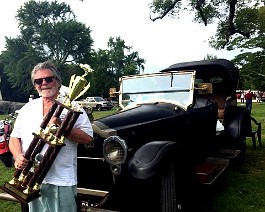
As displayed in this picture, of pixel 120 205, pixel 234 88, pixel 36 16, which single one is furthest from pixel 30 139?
pixel 36 16

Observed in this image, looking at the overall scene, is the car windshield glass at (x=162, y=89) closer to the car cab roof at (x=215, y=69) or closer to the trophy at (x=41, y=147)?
the car cab roof at (x=215, y=69)

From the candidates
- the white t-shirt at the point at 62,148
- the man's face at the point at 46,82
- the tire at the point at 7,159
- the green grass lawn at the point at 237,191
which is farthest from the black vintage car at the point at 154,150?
the tire at the point at 7,159

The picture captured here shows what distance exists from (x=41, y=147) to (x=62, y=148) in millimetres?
155

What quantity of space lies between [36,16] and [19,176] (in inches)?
2055

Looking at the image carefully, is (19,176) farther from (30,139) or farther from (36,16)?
(36,16)

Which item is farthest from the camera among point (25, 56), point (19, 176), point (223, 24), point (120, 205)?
point (25, 56)

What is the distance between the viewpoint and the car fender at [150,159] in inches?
123

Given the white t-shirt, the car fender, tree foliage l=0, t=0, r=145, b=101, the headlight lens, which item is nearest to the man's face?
the white t-shirt

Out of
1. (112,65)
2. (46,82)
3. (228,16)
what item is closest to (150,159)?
(46,82)

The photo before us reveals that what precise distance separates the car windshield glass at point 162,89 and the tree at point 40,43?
4257cm

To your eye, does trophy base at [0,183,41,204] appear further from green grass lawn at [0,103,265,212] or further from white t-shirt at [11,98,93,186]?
green grass lawn at [0,103,265,212]

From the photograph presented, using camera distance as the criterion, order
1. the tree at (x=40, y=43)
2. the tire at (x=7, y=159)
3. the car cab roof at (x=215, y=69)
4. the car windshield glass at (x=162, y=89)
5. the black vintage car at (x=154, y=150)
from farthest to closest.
Result: the tree at (x=40, y=43) < the tire at (x=7, y=159) < the car cab roof at (x=215, y=69) < the car windshield glass at (x=162, y=89) < the black vintage car at (x=154, y=150)

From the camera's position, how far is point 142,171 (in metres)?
3.13

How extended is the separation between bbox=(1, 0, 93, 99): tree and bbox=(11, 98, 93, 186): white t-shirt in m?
45.1
